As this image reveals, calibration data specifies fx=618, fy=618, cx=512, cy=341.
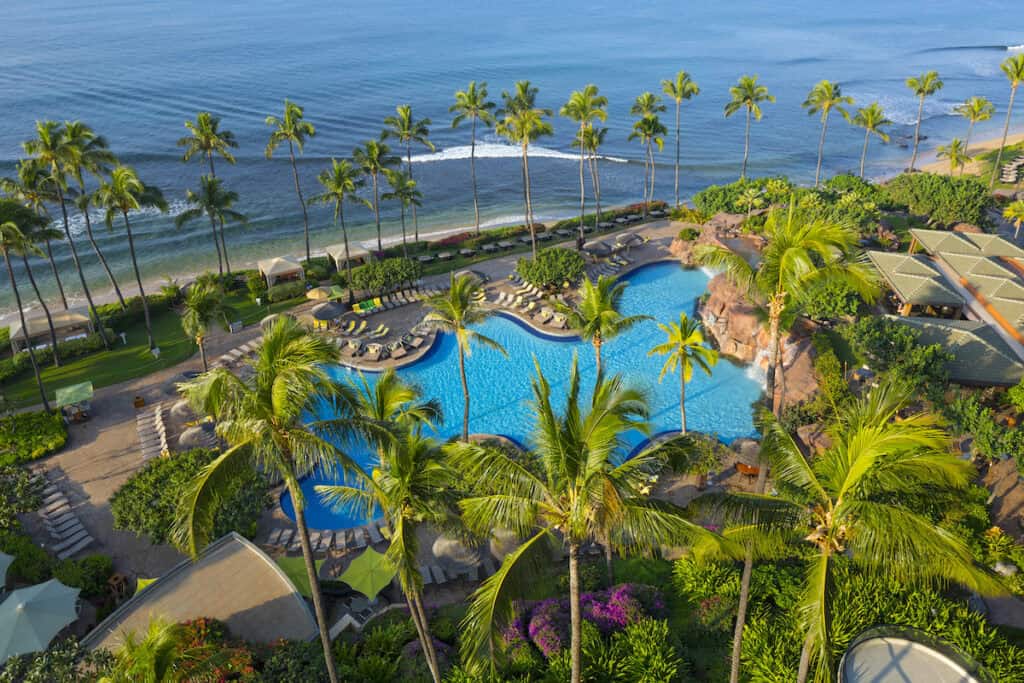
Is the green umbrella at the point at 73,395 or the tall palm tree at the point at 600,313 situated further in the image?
the green umbrella at the point at 73,395

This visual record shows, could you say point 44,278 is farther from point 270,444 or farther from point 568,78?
point 568,78

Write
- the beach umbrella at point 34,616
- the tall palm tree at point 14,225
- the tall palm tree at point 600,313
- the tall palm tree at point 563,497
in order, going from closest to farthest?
the tall palm tree at point 563,497 → the beach umbrella at point 34,616 → the tall palm tree at point 600,313 → the tall palm tree at point 14,225

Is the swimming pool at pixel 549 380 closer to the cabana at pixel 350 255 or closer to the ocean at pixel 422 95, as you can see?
the cabana at pixel 350 255

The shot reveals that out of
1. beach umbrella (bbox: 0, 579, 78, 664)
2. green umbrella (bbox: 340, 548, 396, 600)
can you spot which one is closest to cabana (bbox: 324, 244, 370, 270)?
green umbrella (bbox: 340, 548, 396, 600)

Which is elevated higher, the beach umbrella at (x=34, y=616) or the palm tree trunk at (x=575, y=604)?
the palm tree trunk at (x=575, y=604)

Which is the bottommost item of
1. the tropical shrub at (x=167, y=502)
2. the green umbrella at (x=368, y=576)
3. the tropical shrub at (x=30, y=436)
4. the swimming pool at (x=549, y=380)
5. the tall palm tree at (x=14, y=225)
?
the swimming pool at (x=549, y=380)

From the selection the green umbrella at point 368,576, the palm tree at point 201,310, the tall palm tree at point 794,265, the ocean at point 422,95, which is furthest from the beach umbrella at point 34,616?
the ocean at point 422,95

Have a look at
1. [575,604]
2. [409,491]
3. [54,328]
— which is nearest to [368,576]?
[409,491]

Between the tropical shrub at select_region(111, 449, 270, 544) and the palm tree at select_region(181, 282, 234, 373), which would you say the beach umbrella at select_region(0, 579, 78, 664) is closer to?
the tropical shrub at select_region(111, 449, 270, 544)
